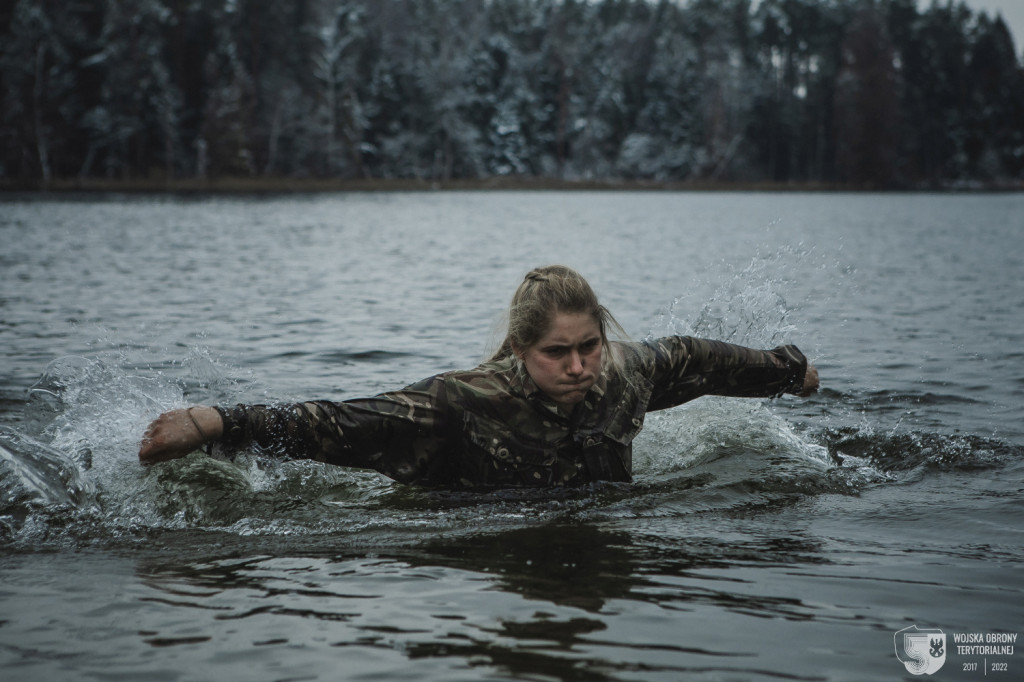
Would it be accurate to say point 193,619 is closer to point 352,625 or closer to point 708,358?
point 352,625

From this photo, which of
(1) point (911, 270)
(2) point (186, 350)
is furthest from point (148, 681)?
(1) point (911, 270)

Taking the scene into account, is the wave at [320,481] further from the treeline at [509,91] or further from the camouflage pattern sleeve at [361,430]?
the treeline at [509,91]

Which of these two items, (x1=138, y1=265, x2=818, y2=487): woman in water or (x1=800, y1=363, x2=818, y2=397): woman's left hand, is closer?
(x1=138, y1=265, x2=818, y2=487): woman in water

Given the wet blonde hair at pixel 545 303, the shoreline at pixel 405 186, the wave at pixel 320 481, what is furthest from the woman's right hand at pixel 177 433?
the shoreline at pixel 405 186

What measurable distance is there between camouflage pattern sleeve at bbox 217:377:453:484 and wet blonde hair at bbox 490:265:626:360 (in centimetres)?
51

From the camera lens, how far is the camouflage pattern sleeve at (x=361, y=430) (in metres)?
4.76

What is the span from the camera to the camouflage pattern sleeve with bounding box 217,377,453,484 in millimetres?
4758

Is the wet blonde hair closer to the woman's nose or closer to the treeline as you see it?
the woman's nose

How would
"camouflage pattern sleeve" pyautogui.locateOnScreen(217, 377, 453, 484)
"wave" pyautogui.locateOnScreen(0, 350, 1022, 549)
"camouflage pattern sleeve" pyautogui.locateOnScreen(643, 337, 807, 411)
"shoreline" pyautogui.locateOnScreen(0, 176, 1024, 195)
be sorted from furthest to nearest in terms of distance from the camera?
1. "shoreline" pyautogui.locateOnScreen(0, 176, 1024, 195)
2. "camouflage pattern sleeve" pyautogui.locateOnScreen(643, 337, 807, 411)
3. "wave" pyautogui.locateOnScreen(0, 350, 1022, 549)
4. "camouflage pattern sleeve" pyautogui.locateOnScreen(217, 377, 453, 484)

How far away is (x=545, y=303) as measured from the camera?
4938 mm

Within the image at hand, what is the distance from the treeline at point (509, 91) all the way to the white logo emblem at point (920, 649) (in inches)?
2476

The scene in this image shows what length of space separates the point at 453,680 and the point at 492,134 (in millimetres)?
88953

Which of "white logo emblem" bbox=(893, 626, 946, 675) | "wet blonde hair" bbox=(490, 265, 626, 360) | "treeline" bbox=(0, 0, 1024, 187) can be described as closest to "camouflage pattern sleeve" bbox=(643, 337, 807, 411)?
"wet blonde hair" bbox=(490, 265, 626, 360)

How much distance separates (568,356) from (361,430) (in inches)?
41.9
